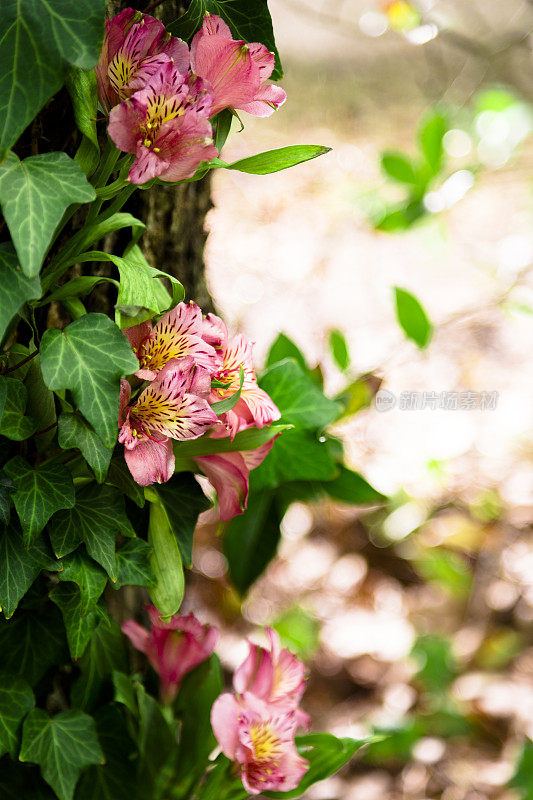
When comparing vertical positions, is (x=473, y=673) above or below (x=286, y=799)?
below

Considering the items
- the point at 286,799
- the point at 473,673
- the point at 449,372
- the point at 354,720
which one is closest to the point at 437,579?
the point at 473,673

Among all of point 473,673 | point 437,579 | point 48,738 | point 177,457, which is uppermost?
point 177,457

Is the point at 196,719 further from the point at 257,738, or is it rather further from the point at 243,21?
the point at 243,21

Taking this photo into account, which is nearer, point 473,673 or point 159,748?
point 159,748

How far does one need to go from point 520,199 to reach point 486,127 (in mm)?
1178

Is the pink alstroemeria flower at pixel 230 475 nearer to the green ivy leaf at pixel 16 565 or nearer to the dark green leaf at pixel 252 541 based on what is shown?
the green ivy leaf at pixel 16 565

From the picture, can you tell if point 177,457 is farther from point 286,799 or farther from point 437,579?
point 437,579

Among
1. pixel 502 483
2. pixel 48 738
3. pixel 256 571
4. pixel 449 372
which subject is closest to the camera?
pixel 48 738

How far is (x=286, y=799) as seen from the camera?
0.71m

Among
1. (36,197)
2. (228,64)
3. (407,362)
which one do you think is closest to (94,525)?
(36,197)

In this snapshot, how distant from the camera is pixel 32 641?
1.90 feet

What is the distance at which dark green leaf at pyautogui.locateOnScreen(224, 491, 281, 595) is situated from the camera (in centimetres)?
89

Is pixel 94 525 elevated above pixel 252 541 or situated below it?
above

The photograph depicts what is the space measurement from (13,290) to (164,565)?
27cm
